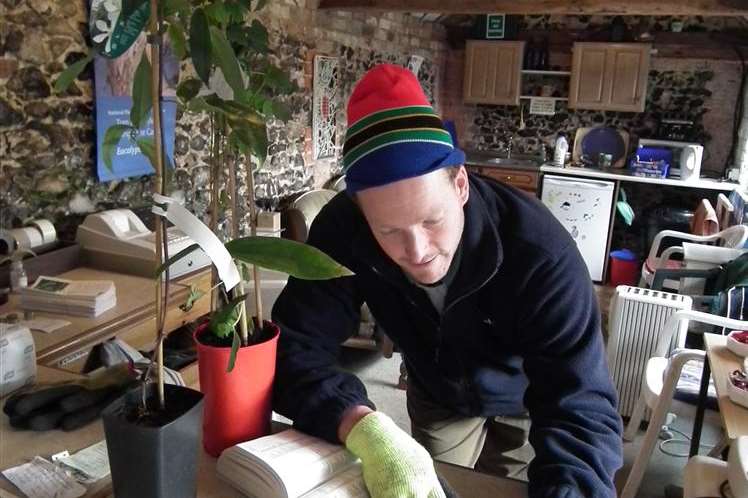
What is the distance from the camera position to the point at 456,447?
1.58 metres

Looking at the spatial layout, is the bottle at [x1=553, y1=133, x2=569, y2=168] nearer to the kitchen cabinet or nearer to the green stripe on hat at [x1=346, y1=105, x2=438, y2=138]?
the kitchen cabinet

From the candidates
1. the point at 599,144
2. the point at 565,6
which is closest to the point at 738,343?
the point at 565,6

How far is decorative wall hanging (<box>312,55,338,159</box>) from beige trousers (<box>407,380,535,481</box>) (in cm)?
326

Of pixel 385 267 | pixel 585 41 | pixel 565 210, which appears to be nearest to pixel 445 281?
pixel 385 267

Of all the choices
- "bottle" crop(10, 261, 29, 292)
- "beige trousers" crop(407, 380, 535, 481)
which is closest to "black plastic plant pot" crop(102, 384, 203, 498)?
"beige trousers" crop(407, 380, 535, 481)

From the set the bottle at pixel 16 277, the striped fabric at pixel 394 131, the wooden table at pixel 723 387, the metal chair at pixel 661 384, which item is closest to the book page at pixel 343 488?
the striped fabric at pixel 394 131

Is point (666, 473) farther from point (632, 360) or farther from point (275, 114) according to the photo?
point (275, 114)

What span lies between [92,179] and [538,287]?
2.30 metres

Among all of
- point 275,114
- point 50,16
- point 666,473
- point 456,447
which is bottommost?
point 666,473

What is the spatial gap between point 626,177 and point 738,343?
366cm

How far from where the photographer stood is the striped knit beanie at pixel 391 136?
1.00 metres

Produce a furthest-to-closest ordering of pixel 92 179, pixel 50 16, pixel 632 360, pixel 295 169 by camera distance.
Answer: pixel 295 169 < pixel 632 360 < pixel 92 179 < pixel 50 16

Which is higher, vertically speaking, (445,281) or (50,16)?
(50,16)

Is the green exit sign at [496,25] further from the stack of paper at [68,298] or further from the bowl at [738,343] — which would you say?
the stack of paper at [68,298]
